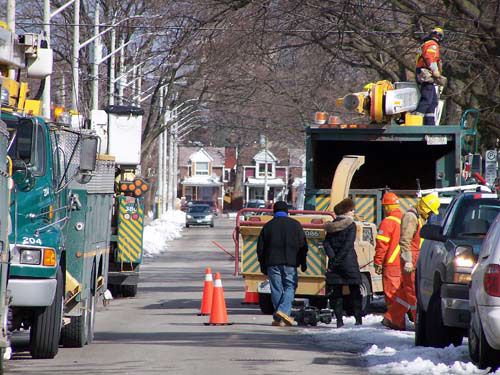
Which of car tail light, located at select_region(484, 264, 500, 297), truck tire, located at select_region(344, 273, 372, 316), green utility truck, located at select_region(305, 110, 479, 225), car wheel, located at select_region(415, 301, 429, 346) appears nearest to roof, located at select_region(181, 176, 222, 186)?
green utility truck, located at select_region(305, 110, 479, 225)

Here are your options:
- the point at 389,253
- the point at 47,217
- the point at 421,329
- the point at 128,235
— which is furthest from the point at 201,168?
the point at 47,217

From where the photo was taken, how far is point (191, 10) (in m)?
23.9

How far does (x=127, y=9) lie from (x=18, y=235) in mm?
32985

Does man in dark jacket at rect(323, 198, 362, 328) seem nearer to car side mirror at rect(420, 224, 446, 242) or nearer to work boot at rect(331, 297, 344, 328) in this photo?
work boot at rect(331, 297, 344, 328)

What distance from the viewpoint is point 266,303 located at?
1828 cm

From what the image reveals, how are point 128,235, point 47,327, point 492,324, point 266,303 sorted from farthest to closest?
1. point 128,235
2. point 266,303
3. point 47,327
4. point 492,324

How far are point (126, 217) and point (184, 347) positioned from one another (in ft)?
30.5

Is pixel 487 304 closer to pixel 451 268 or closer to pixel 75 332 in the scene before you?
pixel 451 268

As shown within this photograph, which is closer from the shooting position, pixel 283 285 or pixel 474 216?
pixel 474 216

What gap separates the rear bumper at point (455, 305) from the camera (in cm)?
1135

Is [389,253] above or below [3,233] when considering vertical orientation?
below

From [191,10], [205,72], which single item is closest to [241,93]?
[205,72]

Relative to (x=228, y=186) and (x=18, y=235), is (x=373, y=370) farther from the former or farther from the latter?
(x=228, y=186)

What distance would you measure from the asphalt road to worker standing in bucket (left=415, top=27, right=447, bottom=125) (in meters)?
4.37
